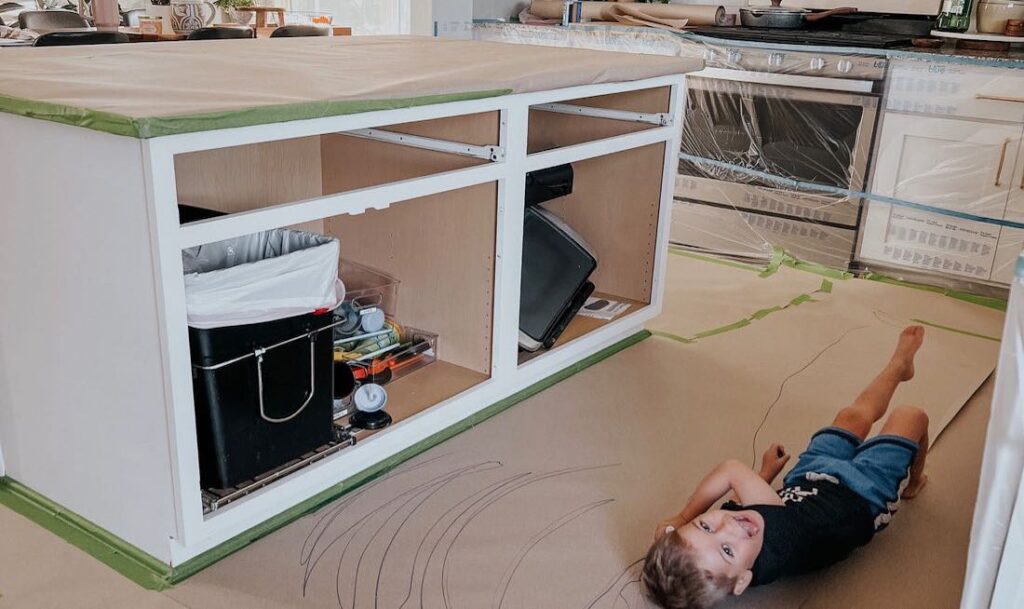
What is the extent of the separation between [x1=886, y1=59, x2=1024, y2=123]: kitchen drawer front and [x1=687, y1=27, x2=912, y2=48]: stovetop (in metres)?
0.14

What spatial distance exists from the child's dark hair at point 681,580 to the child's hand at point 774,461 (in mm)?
435

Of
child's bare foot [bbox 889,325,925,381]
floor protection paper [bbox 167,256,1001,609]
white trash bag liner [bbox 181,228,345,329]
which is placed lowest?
floor protection paper [bbox 167,256,1001,609]

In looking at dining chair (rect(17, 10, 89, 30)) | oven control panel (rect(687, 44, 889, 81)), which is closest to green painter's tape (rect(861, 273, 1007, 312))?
oven control panel (rect(687, 44, 889, 81))

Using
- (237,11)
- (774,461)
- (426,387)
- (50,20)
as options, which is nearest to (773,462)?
(774,461)

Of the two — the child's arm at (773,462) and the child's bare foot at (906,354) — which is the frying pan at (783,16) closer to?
the child's bare foot at (906,354)

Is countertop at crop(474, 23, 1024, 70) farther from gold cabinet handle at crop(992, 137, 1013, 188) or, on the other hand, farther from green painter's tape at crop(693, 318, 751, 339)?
green painter's tape at crop(693, 318, 751, 339)

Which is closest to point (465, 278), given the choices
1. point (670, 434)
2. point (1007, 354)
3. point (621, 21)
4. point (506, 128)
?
point (506, 128)

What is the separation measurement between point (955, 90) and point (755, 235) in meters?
0.84

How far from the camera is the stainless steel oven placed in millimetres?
3201

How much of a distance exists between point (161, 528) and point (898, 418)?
1.33 metres

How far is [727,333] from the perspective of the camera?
266cm

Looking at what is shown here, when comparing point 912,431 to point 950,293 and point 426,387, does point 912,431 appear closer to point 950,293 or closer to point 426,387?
point 426,387

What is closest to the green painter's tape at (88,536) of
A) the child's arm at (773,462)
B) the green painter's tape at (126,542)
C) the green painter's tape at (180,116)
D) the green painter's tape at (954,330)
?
the green painter's tape at (126,542)

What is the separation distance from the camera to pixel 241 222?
134 cm
